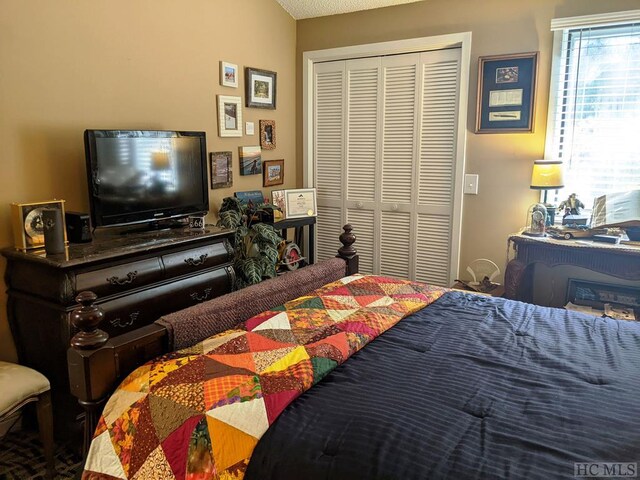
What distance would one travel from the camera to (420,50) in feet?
12.5

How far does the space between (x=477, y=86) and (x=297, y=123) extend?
1585mm

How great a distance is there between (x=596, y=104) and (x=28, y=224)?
3421 millimetres

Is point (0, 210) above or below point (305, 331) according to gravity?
above

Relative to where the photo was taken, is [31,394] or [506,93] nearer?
[31,394]

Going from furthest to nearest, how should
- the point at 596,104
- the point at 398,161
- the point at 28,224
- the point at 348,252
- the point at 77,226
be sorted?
the point at 398,161 < the point at 596,104 < the point at 348,252 < the point at 77,226 < the point at 28,224

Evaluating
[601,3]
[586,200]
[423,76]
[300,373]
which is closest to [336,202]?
[423,76]

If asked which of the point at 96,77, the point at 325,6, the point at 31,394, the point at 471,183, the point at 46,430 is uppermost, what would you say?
the point at 325,6

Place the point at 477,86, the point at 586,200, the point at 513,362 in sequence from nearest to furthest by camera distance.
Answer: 1. the point at 513,362
2. the point at 586,200
3. the point at 477,86

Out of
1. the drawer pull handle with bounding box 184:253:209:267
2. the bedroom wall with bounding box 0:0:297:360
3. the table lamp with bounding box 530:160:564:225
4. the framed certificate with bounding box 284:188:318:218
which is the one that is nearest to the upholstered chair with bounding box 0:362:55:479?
the bedroom wall with bounding box 0:0:297:360

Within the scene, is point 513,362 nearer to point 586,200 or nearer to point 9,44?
point 586,200

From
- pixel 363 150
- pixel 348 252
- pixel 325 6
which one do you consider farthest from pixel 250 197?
pixel 325 6

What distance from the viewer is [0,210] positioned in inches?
95.1

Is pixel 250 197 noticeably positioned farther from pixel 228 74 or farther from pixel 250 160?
pixel 228 74

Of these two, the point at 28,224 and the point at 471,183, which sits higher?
the point at 471,183
